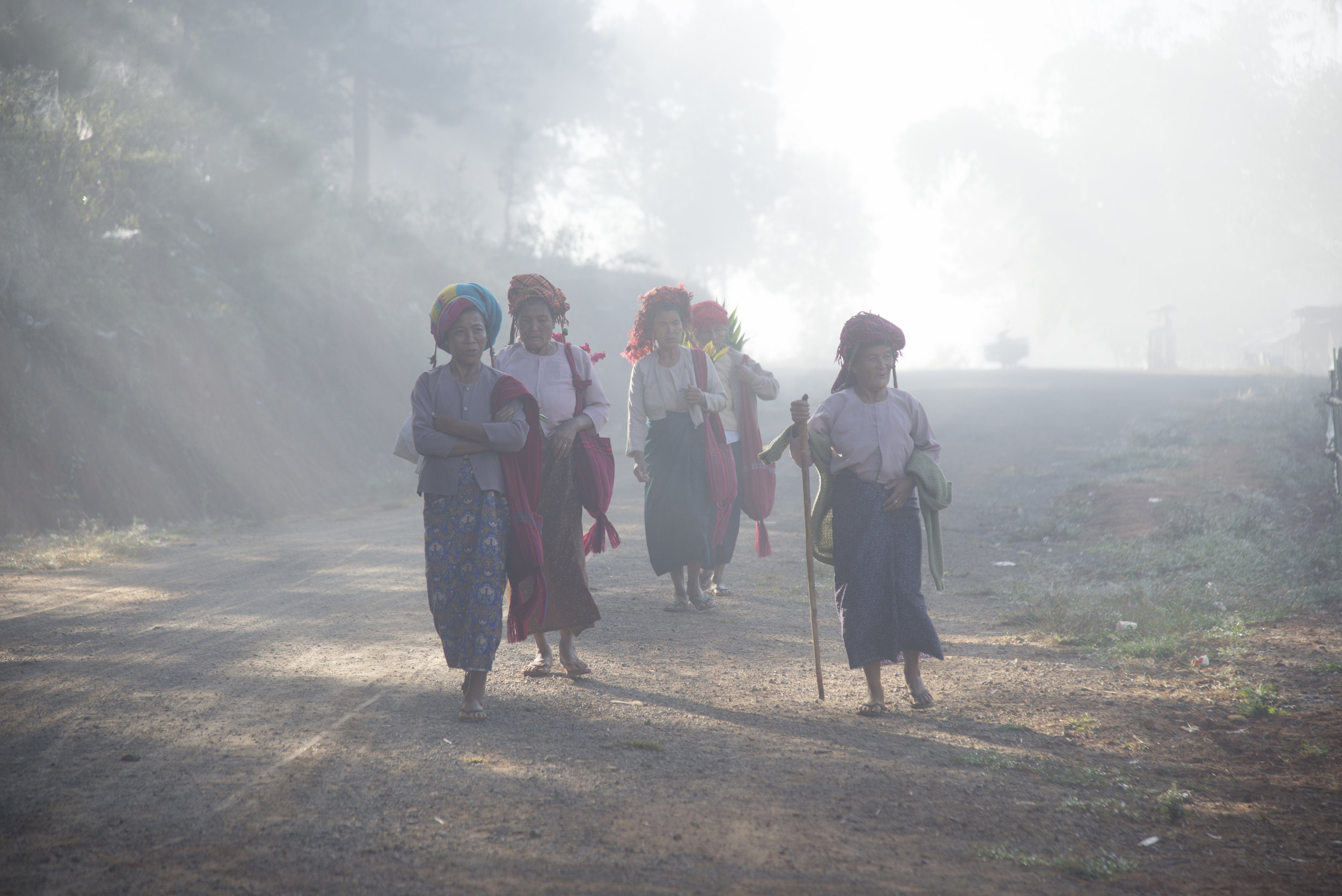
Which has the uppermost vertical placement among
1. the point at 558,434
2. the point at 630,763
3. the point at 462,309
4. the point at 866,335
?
the point at 462,309

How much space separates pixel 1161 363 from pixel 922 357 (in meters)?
26.6

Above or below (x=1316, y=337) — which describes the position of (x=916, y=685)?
below

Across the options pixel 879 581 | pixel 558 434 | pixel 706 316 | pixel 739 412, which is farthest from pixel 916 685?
pixel 706 316

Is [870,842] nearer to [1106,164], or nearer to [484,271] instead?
[484,271]

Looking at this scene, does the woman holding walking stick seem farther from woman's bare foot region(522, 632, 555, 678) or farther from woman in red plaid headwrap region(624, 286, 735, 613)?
woman in red plaid headwrap region(624, 286, 735, 613)

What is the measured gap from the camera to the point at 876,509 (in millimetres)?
4625

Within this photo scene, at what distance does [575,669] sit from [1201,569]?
570cm

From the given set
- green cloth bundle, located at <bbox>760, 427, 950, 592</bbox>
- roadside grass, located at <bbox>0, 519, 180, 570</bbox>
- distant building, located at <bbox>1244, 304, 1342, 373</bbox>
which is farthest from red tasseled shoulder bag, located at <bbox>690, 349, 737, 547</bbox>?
distant building, located at <bbox>1244, 304, 1342, 373</bbox>

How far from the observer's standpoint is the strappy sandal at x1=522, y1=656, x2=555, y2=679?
5.21 metres

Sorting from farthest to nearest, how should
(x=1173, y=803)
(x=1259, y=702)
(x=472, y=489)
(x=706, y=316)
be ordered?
(x=706, y=316) → (x=1259, y=702) → (x=472, y=489) → (x=1173, y=803)

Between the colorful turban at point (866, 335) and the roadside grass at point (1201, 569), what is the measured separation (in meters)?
2.62

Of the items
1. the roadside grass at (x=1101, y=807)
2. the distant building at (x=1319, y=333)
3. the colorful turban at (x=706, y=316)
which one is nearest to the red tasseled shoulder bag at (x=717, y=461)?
the colorful turban at (x=706, y=316)

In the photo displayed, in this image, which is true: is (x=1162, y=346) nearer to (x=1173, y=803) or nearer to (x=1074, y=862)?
(x=1173, y=803)

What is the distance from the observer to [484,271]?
28.7 m
